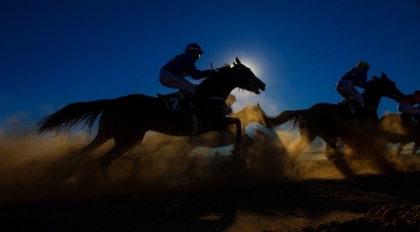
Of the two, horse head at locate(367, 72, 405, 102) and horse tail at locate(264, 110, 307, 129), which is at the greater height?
horse head at locate(367, 72, 405, 102)

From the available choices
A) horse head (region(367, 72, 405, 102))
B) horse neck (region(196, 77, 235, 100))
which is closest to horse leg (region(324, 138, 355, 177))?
horse head (region(367, 72, 405, 102))

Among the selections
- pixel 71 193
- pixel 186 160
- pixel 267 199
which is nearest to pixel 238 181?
pixel 186 160

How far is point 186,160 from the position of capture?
8867 mm

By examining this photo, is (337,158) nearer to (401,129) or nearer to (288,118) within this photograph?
(288,118)

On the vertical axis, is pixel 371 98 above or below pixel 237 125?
above

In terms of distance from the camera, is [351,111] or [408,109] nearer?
[351,111]

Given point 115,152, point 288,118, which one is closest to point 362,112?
point 288,118

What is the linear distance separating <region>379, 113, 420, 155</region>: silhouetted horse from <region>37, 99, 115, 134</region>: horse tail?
8.59m

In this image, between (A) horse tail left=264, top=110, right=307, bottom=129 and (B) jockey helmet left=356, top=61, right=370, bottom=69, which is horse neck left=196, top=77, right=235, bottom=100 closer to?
(A) horse tail left=264, top=110, right=307, bottom=129

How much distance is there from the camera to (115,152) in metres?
7.64

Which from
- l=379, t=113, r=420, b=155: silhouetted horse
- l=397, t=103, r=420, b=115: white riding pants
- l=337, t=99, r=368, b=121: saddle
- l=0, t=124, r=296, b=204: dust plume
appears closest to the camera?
l=0, t=124, r=296, b=204: dust plume

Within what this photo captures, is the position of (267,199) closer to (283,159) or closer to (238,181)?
(238,181)

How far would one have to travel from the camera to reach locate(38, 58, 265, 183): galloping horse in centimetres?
773

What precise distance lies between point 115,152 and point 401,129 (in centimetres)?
978
